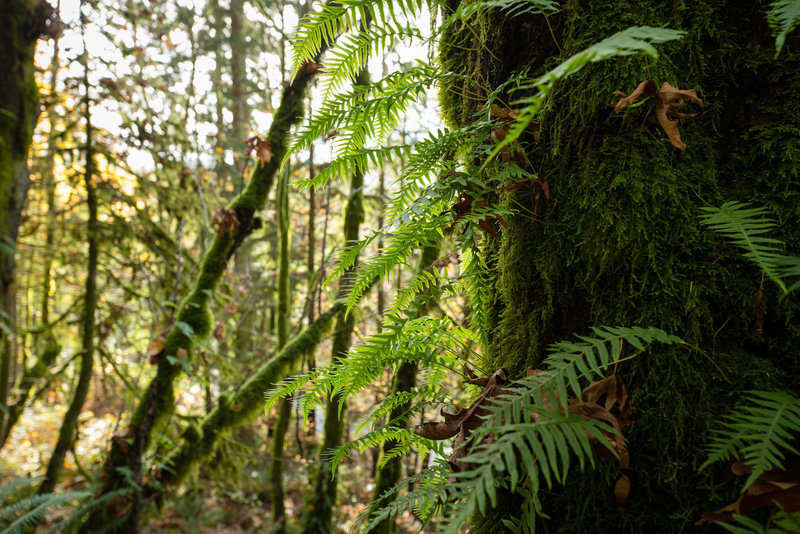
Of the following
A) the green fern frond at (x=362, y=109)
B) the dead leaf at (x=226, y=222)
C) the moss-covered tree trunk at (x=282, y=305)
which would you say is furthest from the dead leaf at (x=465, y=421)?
the moss-covered tree trunk at (x=282, y=305)

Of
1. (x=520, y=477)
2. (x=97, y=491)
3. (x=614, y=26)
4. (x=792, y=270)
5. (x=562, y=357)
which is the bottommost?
(x=97, y=491)

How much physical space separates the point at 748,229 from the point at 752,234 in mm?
20

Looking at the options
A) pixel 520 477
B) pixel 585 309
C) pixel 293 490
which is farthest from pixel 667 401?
pixel 293 490

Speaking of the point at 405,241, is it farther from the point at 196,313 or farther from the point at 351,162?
the point at 196,313

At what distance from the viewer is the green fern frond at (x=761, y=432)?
0.80 metres

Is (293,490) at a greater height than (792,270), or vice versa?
(792,270)

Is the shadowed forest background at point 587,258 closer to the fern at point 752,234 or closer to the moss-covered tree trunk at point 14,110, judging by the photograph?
the fern at point 752,234

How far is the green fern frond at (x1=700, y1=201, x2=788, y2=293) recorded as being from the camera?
88cm

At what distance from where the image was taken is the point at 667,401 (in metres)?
1.02

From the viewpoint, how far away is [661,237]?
1104mm

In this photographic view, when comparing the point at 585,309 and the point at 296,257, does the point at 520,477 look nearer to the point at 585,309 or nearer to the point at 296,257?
the point at 585,309

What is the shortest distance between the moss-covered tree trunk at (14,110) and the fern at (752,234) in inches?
213

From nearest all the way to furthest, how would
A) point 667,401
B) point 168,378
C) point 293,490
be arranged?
point 667,401 → point 168,378 → point 293,490

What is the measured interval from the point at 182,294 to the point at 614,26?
592cm
